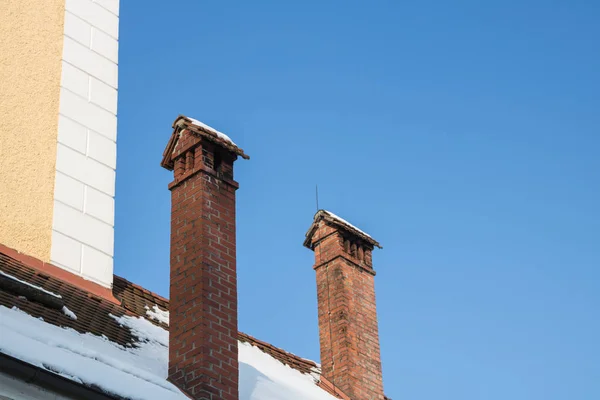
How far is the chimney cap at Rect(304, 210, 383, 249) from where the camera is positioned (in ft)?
53.1

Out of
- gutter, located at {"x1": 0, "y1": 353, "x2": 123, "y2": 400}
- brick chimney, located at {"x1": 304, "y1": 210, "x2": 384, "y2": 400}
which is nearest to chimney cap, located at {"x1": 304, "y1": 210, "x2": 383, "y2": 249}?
brick chimney, located at {"x1": 304, "y1": 210, "x2": 384, "y2": 400}

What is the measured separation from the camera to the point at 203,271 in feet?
37.6

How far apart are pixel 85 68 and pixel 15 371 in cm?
652

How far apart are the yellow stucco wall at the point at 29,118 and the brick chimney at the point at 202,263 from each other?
4.56 ft

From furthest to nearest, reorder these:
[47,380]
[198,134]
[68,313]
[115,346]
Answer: [198,134], [68,313], [115,346], [47,380]

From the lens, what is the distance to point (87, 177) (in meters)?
13.3

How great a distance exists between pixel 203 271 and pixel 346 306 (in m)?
4.61

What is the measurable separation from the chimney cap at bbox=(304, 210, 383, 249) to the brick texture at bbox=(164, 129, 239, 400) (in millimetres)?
3762

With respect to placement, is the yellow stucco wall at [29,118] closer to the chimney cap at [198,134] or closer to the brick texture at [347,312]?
the chimney cap at [198,134]

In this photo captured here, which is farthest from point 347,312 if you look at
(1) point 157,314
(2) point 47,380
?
(2) point 47,380

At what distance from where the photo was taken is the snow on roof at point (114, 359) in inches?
342

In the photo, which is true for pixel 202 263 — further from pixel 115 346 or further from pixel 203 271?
pixel 115 346

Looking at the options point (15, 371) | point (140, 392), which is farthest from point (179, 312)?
point (15, 371)

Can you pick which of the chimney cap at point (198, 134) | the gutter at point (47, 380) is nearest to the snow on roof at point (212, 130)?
the chimney cap at point (198, 134)
